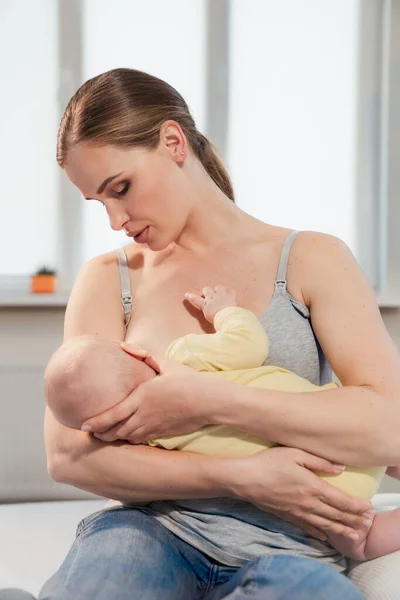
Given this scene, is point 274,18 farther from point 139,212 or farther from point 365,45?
point 139,212

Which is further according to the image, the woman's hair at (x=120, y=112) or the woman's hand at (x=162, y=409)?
the woman's hair at (x=120, y=112)

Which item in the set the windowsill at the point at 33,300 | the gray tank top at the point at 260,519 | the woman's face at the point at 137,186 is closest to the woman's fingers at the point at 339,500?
the gray tank top at the point at 260,519

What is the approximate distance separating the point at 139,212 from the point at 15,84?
2114 mm

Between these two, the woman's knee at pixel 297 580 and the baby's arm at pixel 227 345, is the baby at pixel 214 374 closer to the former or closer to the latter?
the baby's arm at pixel 227 345

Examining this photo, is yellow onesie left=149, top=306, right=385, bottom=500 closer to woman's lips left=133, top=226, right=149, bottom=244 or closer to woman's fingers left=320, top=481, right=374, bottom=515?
woman's fingers left=320, top=481, right=374, bottom=515

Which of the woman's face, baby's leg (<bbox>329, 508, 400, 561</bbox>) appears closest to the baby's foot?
baby's leg (<bbox>329, 508, 400, 561</bbox>)

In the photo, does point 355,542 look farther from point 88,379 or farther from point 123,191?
point 123,191

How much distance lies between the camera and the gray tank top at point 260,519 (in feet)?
4.66

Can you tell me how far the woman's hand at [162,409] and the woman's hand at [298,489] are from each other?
0.37 feet

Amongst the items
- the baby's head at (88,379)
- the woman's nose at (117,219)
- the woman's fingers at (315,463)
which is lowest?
the woman's fingers at (315,463)

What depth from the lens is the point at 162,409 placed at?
1.39 metres

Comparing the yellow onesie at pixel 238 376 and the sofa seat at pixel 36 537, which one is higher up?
the yellow onesie at pixel 238 376

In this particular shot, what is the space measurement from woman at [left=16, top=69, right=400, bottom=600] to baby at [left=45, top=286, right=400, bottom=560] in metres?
0.03

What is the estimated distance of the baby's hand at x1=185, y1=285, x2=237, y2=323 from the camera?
156 centimetres
